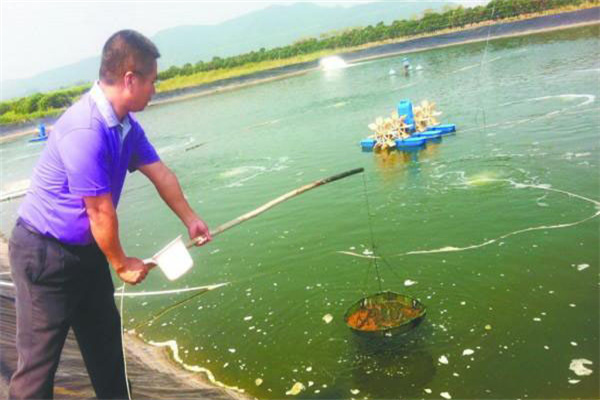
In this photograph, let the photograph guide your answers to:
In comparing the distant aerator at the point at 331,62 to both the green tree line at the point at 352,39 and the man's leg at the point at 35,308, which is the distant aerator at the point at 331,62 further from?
the man's leg at the point at 35,308

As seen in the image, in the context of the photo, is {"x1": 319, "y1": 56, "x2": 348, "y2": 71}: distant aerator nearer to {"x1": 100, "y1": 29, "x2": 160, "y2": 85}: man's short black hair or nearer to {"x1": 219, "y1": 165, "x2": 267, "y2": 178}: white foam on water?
{"x1": 219, "y1": 165, "x2": 267, "y2": 178}: white foam on water

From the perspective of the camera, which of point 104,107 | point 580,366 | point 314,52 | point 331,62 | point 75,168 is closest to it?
point 75,168

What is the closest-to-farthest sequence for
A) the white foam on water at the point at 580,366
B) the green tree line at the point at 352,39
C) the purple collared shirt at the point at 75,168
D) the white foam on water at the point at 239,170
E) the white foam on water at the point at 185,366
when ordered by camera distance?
the purple collared shirt at the point at 75,168
the white foam on water at the point at 580,366
the white foam on water at the point at 185,366
the white foam on water at the point at 239,170
the green tree line at the point at 352,39

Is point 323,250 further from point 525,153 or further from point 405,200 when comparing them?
point 525,153

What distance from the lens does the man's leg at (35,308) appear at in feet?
9.70

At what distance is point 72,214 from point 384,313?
4284 mm

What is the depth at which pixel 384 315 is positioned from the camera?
19.9 ft

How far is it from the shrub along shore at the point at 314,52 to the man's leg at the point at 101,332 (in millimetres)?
49086

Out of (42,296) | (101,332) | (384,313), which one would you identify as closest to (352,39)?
(384,313)

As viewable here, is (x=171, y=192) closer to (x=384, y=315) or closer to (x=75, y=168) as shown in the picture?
(x=75, y=168)

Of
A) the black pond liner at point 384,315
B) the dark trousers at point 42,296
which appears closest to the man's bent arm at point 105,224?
the dark trousers at point 42,296

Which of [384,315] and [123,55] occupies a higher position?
[123,55]

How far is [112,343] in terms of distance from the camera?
11.8ft

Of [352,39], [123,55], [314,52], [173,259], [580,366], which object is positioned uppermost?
[352,39]
